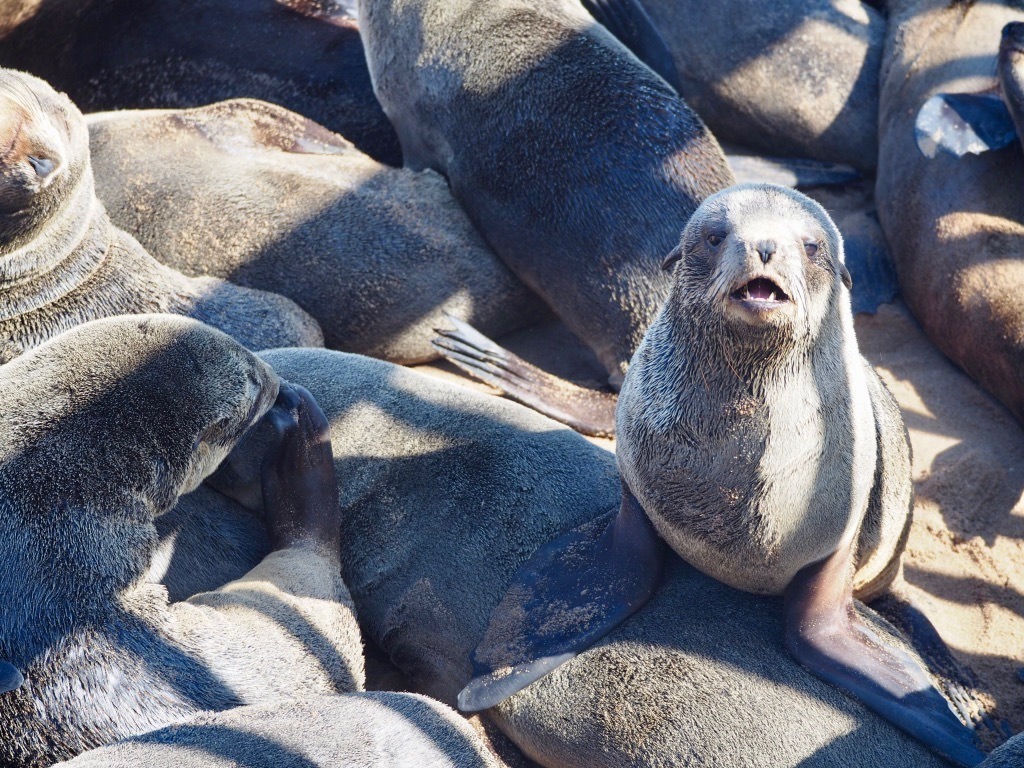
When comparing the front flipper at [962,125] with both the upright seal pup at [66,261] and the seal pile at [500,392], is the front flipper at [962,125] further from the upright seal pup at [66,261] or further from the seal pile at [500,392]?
the upright seal pup at [66,261]

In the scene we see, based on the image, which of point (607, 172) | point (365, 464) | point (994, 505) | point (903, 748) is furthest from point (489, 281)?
point (903, 748)

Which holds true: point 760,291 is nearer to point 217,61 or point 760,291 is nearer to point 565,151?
point 565,151

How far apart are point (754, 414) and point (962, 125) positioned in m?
2.84

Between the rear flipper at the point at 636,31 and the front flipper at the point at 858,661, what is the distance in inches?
126

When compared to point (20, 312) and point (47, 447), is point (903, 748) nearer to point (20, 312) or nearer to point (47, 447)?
point (47, 447)

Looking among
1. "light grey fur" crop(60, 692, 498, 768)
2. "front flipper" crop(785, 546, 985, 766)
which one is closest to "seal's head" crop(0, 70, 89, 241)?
"light grey fur" crop(60, 692, 498, 768)

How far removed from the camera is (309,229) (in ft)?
15.3

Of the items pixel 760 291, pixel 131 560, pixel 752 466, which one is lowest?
pixel 131 560

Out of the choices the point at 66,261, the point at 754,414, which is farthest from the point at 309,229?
the point at 754,414

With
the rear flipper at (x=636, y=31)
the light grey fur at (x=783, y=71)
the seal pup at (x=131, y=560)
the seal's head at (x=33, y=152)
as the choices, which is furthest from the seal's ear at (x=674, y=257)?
the light grey fur at (x=783, y=71)

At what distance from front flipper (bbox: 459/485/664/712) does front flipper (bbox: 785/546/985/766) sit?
412mm

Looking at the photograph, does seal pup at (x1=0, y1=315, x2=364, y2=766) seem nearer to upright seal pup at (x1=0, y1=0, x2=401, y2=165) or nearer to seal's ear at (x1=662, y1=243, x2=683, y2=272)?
seal's ear at (x1=662, y1=243, x2=683, y2=272)

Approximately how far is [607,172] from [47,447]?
2.58 m

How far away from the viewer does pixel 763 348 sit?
8.89ft
